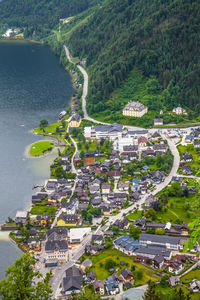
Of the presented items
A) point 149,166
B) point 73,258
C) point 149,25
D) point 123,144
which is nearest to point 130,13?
point 149,25

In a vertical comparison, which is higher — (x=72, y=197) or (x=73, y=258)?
(x=72, y=197)

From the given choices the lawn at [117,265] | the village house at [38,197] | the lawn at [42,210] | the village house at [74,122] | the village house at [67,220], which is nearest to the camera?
the lawn at [117,265]

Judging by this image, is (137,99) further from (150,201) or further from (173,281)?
(173,281)

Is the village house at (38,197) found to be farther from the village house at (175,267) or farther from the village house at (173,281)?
the village house at (173,281)

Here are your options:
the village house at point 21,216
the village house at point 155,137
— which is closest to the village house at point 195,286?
the village house at point 21,216

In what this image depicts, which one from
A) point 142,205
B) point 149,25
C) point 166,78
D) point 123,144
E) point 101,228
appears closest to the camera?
point 101,228

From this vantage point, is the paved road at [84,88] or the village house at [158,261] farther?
the paved road at [84,88]

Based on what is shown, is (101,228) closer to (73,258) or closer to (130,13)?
(73,258)

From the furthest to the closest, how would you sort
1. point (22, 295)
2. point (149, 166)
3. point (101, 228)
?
point (149, 166), point (101, 228), point (22, 295)
